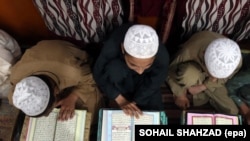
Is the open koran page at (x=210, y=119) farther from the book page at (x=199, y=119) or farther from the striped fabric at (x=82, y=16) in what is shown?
the striped fabric at (x=82, y=16)

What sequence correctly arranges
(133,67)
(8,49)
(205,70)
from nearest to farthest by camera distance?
1. (133,67)
2. (205,70)
3. (8,49)

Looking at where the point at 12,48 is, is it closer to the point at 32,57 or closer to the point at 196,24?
the point at 32,57

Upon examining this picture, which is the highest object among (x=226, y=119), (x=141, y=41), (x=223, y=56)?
(x=141, y=41)

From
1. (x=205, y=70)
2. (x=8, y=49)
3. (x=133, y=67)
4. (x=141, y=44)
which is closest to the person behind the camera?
(x=141, y=44)

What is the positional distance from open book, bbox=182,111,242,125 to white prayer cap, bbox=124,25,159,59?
0.35 metres

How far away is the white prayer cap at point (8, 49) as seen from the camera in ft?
4.97

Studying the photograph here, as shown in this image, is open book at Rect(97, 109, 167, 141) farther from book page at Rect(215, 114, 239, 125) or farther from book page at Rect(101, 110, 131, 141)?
book page at Rect(215, 114, 239, 125)

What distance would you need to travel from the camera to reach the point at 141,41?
1.19 metres

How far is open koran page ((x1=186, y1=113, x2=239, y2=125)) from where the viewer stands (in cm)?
139

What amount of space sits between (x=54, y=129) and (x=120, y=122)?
0.90ft

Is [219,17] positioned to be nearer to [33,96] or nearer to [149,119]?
[149,119]

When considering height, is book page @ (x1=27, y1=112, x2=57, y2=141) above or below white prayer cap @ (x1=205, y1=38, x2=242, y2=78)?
below

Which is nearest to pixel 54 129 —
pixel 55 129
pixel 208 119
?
pixel 55 129

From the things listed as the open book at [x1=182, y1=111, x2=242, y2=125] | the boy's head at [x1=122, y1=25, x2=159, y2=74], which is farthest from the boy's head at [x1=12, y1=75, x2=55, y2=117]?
the open book at [x1=182, y1=111, x2=242, y2=125]
